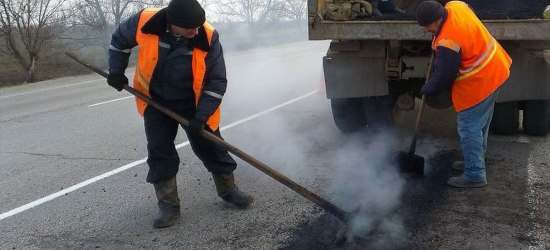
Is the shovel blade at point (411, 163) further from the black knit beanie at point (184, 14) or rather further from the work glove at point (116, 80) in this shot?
the work glove at point (116, 80)

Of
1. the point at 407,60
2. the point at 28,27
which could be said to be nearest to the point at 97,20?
the point at 28,27

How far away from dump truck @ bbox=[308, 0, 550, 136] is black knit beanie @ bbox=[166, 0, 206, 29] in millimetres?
1715

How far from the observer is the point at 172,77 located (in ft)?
11.1

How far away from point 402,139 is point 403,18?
137 centimetres

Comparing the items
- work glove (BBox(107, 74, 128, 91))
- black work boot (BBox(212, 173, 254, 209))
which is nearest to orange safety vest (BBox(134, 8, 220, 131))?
work glove (BBox(107, 74, 128, 91))

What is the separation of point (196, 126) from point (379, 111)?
106 inches

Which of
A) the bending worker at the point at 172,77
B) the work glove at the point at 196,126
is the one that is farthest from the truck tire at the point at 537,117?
the work glove at the point at 196,126

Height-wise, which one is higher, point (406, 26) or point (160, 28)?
point (160, 28)

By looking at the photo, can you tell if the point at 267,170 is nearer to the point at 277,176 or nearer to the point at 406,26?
the point at 277,176

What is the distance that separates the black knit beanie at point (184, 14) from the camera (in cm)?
311

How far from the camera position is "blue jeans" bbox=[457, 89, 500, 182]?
12.8 feet

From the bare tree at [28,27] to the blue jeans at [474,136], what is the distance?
14.1 meters

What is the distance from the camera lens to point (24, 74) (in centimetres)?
1572

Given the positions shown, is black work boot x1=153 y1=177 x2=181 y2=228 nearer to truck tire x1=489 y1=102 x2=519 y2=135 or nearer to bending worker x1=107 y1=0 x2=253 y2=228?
bending worker x1=107 y1=0 x2=253 y2=228
